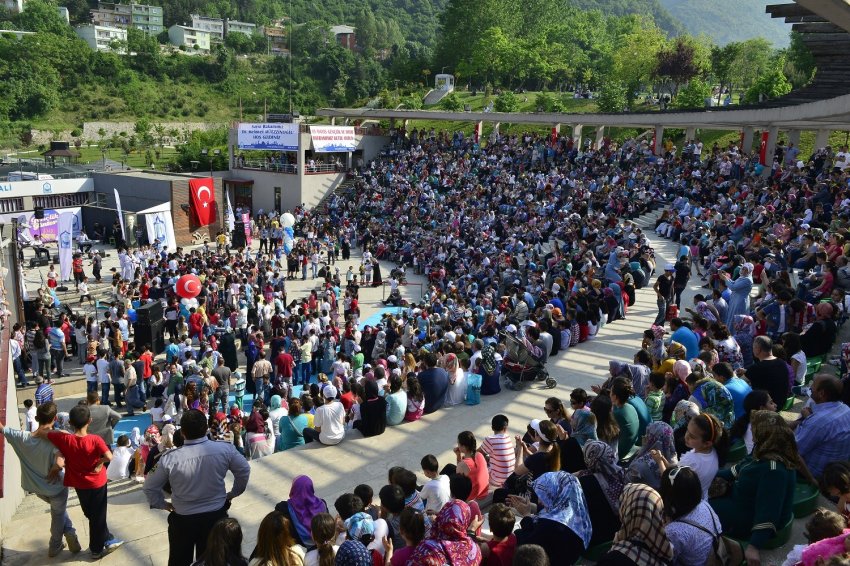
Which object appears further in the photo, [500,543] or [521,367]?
[521,367]

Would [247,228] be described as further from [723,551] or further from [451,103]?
[451,103]

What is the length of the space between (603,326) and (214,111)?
77.7 metres

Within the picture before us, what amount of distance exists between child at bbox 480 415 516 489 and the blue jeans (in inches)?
134

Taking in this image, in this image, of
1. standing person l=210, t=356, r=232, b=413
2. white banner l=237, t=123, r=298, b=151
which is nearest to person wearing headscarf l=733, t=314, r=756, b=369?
standing person l=210, t=356, r=232, b=413

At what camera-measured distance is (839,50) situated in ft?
45.4

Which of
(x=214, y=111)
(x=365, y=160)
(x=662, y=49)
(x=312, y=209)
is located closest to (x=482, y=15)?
(x=662, y=49)

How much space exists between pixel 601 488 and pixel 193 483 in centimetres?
272

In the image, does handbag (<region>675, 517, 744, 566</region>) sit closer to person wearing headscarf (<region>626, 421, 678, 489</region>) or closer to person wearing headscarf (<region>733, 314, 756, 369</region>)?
person wearing headscarf (<region>626, 421, 678, 489</region>)

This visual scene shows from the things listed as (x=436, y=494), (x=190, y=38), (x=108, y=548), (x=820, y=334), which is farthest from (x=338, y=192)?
(x=190, y=38)

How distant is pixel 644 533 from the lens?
336 cm

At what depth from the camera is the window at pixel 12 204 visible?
25.3 meters

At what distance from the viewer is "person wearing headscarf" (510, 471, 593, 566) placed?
387 centimetres

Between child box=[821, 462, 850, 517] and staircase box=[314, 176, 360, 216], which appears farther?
staircase box=[314, 176, 360, 216]

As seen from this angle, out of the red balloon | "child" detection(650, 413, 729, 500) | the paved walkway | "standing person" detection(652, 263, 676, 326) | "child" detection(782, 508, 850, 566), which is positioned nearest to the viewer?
"child" detection(782, 508, 850, 566)
